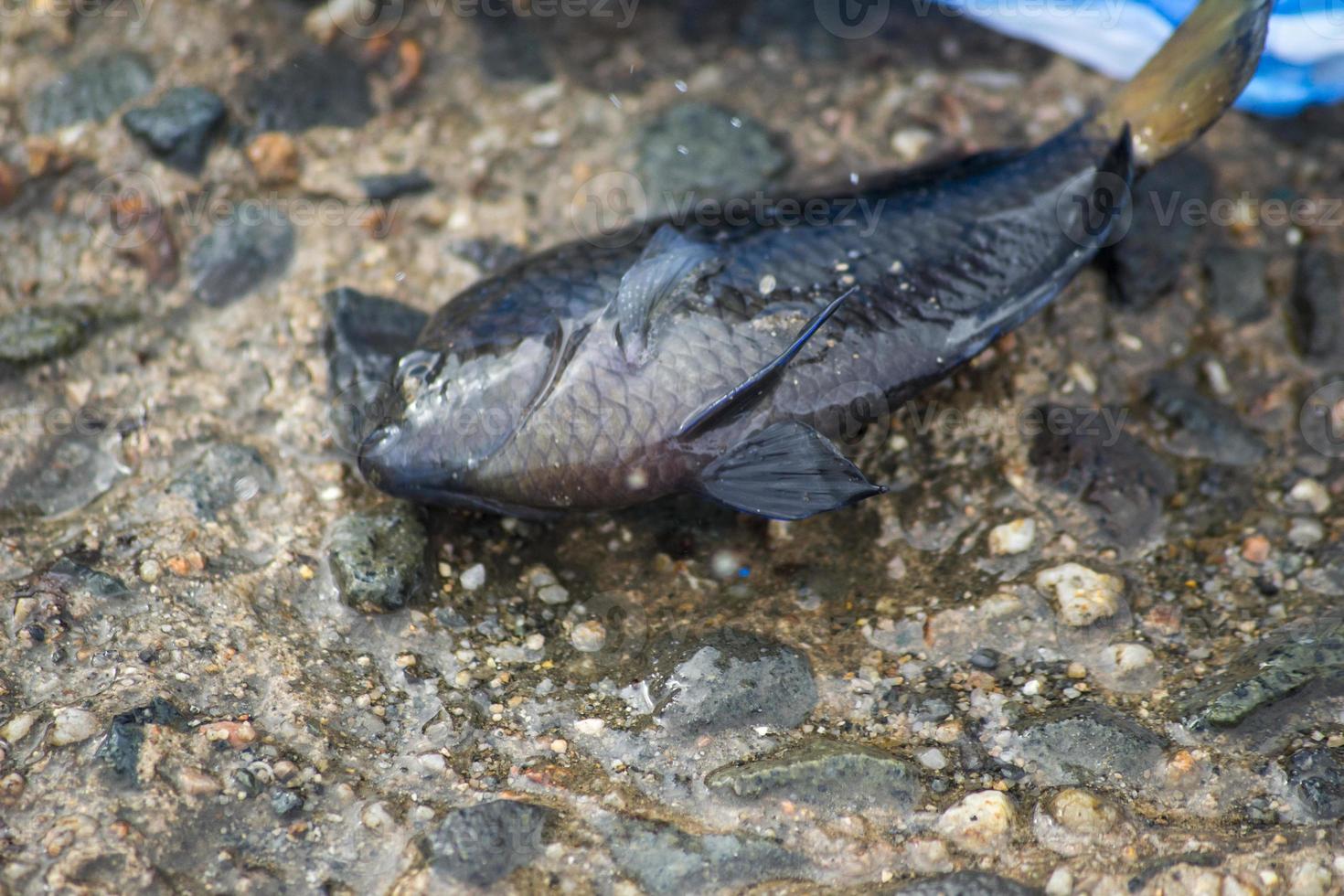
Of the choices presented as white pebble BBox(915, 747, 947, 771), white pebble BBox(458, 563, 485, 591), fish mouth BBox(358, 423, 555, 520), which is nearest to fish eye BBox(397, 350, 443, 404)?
fish mouth BBox(358, 423, 555, 520)

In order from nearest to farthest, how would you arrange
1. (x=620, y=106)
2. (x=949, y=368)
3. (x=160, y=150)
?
(x=949, y=368), (x=160, y=150), (x=620, y=106)

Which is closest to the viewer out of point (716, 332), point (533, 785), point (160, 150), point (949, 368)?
point (533, 785)

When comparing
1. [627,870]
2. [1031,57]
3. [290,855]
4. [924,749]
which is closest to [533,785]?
[627,870]

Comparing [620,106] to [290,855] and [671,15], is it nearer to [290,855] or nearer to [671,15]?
[671,15]

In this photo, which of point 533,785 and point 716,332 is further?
point 716,332

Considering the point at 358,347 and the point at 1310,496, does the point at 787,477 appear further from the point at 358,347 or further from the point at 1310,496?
the point at 1310,496

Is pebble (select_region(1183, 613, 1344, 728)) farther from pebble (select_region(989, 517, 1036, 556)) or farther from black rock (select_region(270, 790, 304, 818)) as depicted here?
black rock (select_region(270, 790, 304, 818))

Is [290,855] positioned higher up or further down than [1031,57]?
further down
